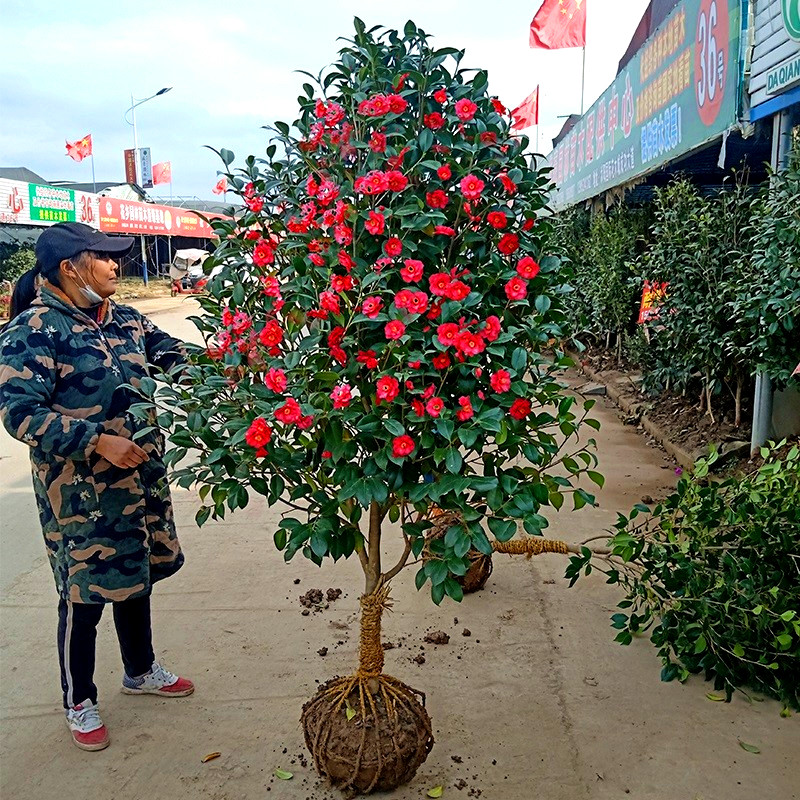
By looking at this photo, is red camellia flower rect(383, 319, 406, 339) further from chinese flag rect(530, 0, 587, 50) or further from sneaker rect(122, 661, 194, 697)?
chinese flag rect(530, 0, 587, 50)

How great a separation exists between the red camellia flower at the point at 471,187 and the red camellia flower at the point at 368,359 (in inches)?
17.9

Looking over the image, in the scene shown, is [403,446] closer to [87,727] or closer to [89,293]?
[89,293]

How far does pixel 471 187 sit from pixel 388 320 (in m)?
0.39

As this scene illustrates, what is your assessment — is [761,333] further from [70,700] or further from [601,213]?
[601,213]

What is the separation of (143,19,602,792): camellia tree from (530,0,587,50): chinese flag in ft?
52.6

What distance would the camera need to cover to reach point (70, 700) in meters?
2.76

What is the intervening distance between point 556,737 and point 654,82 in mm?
6219

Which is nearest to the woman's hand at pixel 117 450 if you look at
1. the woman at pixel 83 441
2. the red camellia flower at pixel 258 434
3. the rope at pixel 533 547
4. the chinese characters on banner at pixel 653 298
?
the woman at pixel 83 441

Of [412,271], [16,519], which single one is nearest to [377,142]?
[412,271]

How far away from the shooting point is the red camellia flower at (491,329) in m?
1.99

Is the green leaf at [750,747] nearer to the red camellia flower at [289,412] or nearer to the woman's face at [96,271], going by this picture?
the red camellia flower at [289,412]

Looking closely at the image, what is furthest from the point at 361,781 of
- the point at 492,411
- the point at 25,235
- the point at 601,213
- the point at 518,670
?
the point at 25,235

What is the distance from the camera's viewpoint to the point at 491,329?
1.99 m

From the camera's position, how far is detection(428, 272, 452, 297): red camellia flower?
6.53 feet
